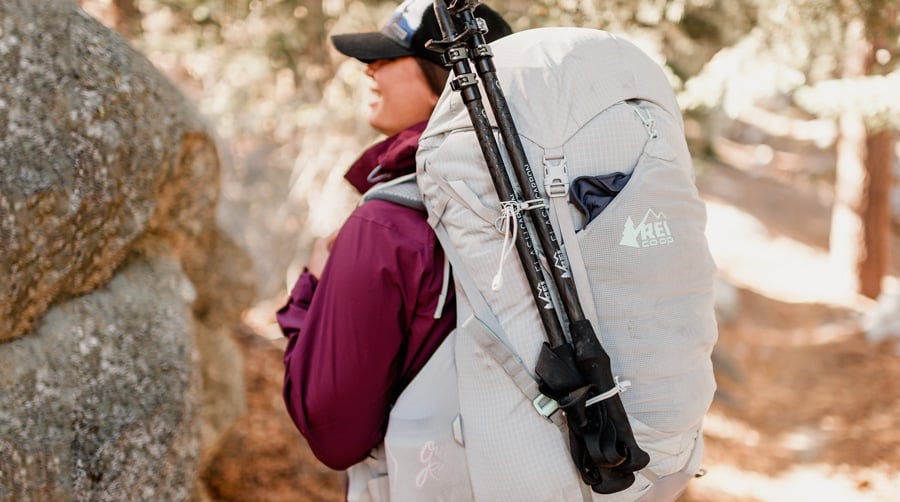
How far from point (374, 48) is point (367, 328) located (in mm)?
855

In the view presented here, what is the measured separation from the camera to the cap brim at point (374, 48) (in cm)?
232

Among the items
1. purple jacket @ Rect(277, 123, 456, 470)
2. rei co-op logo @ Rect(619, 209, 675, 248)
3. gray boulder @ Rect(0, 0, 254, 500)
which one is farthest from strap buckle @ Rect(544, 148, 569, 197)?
gray boulder @ Rect(0, 0, 254, 500)

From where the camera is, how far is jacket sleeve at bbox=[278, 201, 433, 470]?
2041 mm

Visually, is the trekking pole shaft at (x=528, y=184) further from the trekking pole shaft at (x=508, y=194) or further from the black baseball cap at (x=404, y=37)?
the black baseball cap at (x=404, y=37)

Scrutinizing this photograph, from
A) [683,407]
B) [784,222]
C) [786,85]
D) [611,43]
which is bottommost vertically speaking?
[784,222]

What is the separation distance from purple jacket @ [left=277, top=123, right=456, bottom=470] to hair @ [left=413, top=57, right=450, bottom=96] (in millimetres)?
225

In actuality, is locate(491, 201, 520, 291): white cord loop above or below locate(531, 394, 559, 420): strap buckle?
above

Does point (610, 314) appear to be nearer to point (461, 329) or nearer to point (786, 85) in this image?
point (461, 329)

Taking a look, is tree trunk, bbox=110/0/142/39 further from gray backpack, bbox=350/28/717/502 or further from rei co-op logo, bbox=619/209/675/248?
rei co-op logo, bbox=619/209/675/248

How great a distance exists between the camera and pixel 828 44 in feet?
18.4

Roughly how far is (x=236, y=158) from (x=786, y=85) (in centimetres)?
556

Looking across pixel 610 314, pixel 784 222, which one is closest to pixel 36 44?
pixel 610 314

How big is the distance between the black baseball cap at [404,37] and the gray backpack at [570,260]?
309mm

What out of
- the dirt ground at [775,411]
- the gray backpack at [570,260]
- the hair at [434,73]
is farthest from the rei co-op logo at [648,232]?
the dirt ground at [775,411]
